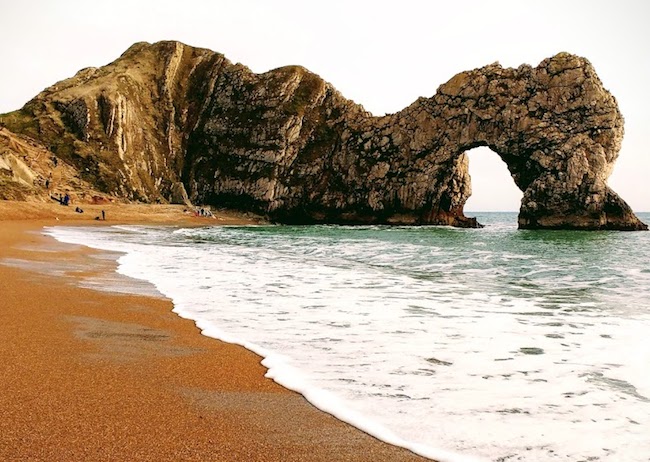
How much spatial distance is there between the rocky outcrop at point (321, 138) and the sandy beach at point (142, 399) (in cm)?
6331

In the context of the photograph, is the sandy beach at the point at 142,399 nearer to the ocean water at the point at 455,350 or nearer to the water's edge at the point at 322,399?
the water's edge at the point at 322,399

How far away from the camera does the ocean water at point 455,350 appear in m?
3.57

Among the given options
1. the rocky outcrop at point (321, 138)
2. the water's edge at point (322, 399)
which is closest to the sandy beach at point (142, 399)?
the water's edge at point (322, 399)

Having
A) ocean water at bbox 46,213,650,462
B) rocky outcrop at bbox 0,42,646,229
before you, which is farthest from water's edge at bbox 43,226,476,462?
rocky outcrop at bbox 0,42,646,229

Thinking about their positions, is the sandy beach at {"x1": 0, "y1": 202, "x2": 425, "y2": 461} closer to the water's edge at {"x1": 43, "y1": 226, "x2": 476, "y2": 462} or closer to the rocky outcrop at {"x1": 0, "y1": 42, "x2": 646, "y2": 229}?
the water's edge at {"x1": 43, "y1": 226, "x2": 476, "y2": 462}

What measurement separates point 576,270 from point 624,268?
7.11 feet

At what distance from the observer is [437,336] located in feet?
22.3

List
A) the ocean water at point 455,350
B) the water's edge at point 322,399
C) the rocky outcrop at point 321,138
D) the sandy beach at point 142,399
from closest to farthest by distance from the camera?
the sandy beach at point 142,399
the water's edge at point 322,399
the ocean water at point 455,350
the rocky outcrop at point 321,138

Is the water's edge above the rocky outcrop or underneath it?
underneath

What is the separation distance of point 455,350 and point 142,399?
12.9 feet

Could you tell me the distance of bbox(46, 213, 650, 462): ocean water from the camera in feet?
11.7

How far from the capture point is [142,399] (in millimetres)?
3773

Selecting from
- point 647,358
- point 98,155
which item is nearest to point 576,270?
point 647,358

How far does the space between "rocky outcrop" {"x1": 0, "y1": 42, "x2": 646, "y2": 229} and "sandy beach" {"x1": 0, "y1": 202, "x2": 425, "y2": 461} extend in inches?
2492
